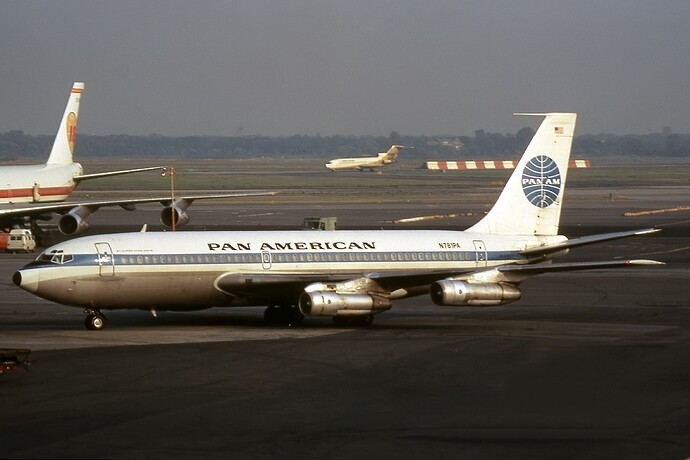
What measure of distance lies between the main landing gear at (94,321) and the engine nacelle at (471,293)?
35.3 feet

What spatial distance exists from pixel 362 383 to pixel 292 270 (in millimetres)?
11882

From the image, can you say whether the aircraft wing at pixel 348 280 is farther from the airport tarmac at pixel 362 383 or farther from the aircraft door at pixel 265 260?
the airport tarmac at pixel 362 383

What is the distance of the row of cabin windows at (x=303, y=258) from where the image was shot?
130 ft

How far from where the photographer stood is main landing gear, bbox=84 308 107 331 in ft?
130

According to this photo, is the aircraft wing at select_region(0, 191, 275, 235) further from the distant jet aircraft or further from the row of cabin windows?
the row of cabin windows

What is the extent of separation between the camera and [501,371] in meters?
31.3

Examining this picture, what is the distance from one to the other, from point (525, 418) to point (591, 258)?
139 ft

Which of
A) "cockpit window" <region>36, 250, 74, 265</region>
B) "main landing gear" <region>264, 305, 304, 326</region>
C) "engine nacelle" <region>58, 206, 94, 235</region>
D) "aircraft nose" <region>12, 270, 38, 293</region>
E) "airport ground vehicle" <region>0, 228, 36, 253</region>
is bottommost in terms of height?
"airport ground vehicle" <region>0, 228, 36, 253</region>

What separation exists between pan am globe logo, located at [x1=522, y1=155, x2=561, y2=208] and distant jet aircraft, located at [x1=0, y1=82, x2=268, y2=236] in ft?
76.3

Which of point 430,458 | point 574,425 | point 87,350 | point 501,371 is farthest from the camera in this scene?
point 87,350

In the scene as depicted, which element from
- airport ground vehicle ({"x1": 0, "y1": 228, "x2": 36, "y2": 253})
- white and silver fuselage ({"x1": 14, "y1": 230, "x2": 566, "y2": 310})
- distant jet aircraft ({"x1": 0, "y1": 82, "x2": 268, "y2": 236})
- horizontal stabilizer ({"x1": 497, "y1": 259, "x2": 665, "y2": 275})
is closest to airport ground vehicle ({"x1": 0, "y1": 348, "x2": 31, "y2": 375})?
white and silver fuselage ({"x1": 14, "y1": 230, "x2": 566, "y2": 310})

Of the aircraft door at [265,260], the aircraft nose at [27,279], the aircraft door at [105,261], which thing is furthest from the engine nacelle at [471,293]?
the aircraft nose at [27,279]

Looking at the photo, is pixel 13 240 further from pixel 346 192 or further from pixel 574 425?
pixel 346 192

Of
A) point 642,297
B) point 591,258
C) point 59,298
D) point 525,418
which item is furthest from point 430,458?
point 591,258
